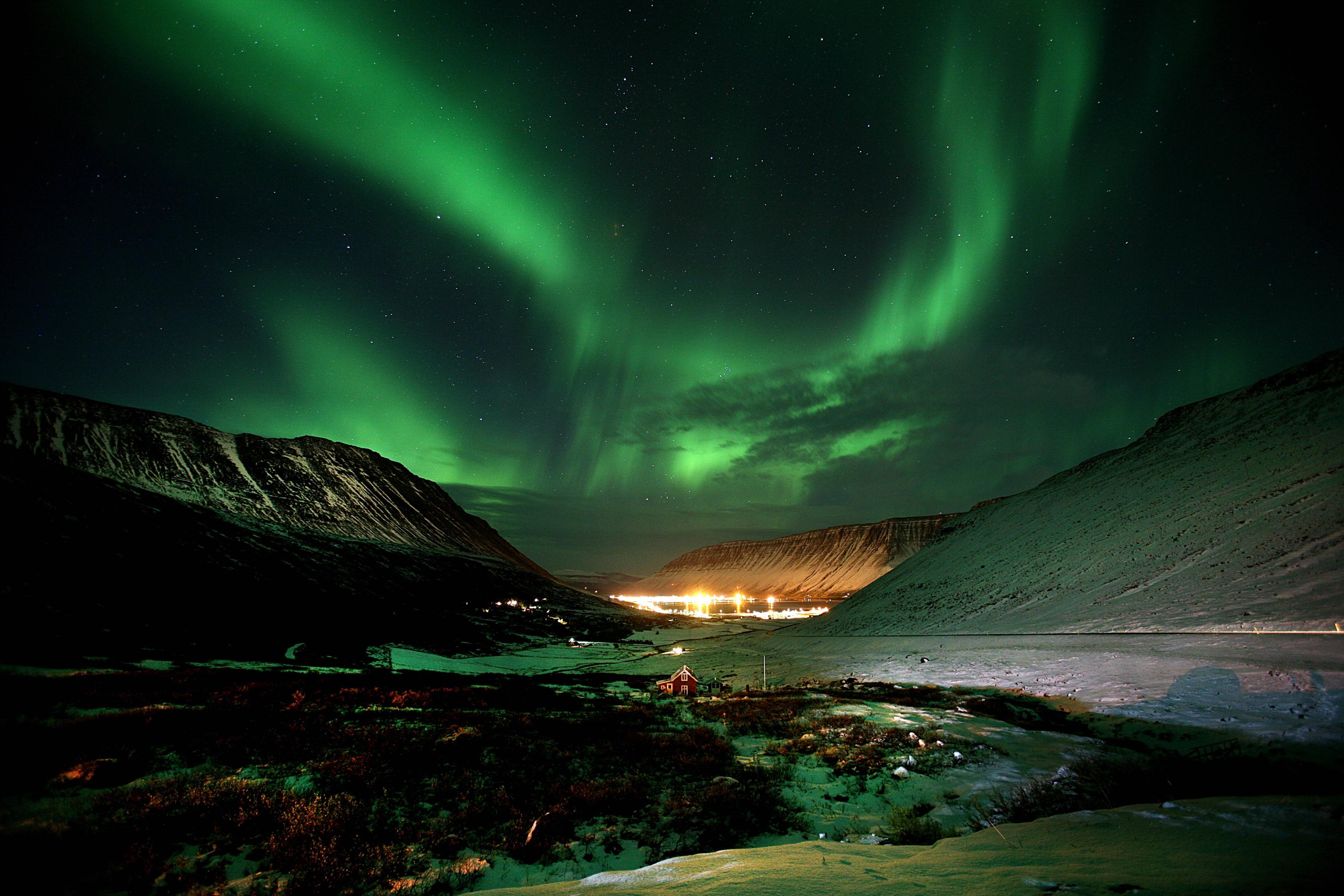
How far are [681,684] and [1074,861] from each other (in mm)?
26512

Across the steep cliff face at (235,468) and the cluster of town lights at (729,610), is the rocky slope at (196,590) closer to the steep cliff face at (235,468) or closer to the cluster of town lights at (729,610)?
the steep cliff face at (235,468)

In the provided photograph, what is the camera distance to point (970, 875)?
468cm

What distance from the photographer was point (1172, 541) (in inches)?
1551

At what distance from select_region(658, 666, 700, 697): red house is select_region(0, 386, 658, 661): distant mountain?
25648 millimetres

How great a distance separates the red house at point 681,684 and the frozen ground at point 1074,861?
2369cm

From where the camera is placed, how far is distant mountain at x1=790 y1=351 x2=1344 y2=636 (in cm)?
2931

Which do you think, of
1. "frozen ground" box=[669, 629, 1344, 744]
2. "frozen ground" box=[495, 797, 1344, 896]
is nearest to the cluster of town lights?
"frozen ground" box=[669, 629, 1344, 744]

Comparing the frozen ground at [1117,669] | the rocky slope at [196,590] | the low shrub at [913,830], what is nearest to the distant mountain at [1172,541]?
the frozen ground at [1117,669]

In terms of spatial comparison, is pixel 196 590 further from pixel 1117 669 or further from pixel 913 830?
pixel 1117 669

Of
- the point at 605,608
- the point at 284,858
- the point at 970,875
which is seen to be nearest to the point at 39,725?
the point at 284,858

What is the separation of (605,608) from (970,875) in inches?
4615

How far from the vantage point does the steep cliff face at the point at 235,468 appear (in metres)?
79.4

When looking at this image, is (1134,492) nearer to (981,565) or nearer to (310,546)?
(981,565)

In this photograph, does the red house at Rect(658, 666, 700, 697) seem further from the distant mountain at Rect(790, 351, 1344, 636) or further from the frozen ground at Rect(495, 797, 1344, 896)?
the distant mountain at Rect(790, 351, 1344, 636)
